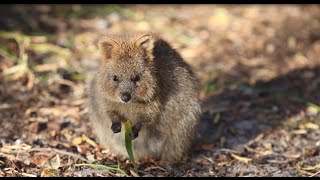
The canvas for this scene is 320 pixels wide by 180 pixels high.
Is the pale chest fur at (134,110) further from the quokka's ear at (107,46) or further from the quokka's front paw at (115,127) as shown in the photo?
the quokka's ear at (107,46)

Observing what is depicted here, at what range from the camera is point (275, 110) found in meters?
6.88

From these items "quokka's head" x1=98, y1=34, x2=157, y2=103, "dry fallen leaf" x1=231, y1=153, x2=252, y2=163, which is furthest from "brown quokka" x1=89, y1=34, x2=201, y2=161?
"dry fallen leaf" x1=231, y1=153, x2=252, y2=163

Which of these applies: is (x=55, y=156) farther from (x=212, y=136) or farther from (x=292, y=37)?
(x=292, y=37)

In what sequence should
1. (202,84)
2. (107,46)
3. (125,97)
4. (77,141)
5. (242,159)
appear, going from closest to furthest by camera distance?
1. (125,97)
2. (107,46)
3. (242,159)
4. (77,141)
5. (202,84)

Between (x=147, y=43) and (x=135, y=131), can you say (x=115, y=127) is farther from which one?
(x=147, y=43)

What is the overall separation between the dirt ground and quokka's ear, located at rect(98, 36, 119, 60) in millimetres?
1062

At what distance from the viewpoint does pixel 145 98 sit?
5188mm

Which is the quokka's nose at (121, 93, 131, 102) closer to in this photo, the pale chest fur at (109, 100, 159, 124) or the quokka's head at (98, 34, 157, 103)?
the quokka's head at (98, 34, 157, 103)

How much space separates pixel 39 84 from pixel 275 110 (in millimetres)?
3003

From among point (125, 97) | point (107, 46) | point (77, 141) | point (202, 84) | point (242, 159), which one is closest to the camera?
point (125, 97)

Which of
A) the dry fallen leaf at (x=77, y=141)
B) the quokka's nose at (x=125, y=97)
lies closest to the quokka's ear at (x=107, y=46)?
the quokka's nose at (x=125, y=97)

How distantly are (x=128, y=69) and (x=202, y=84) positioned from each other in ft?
7.85

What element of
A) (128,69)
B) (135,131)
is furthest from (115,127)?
(128,69)

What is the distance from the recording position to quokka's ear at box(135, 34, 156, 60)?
521 cm
